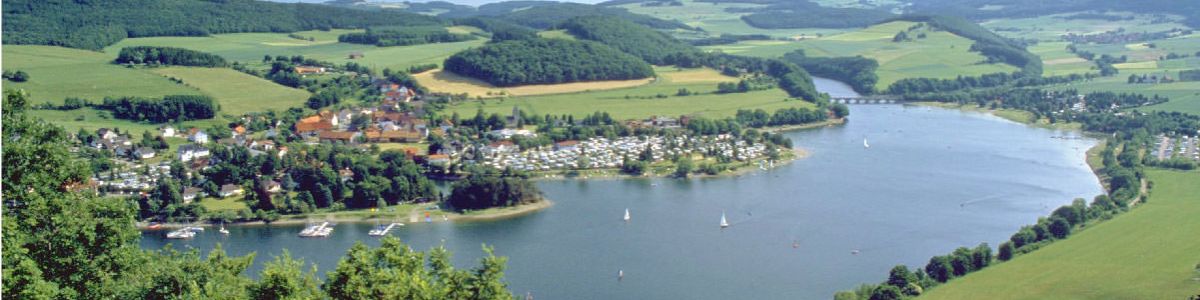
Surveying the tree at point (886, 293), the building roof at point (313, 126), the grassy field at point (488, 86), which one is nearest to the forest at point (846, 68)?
the grassy field at point (488, 86)

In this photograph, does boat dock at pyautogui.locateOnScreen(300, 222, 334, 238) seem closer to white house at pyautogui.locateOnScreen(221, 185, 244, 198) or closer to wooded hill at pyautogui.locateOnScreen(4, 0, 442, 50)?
white house at pyautogui.locateOnScreen(221, 185, 244, 198)

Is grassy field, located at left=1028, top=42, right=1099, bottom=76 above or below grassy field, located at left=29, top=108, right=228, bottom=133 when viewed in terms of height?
above

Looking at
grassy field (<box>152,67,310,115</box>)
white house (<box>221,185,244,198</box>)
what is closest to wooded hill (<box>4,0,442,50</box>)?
grassy field (<box>152,67,310,115</box>)

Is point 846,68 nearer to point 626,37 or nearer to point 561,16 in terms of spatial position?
point 626,37

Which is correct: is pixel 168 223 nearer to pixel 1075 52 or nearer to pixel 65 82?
pixel 65 82

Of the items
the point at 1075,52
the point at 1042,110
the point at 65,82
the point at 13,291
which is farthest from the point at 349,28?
the point at 13,291

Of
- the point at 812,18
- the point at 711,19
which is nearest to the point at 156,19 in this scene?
the point at 711,19

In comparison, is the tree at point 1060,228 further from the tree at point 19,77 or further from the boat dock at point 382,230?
the tree at point 19,77
